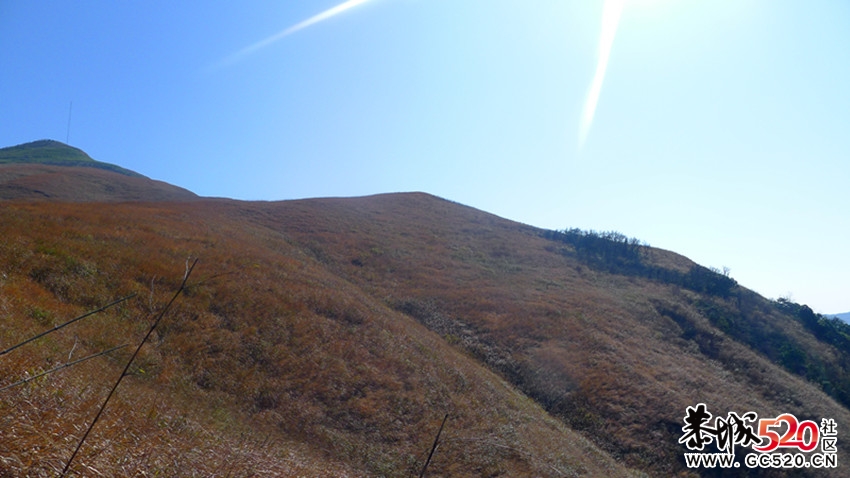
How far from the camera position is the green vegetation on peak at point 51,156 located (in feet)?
261

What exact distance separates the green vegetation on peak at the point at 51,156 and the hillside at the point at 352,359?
6973cm

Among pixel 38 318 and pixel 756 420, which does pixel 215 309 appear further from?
pixel 756 420

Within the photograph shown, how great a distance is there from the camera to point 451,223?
150 feet

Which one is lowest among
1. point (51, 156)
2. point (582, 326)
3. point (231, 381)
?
point (231, 381)

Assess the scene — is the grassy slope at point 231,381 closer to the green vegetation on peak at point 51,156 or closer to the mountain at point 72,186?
the mountain at point 72,186

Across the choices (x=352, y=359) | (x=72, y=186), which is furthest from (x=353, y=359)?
(x=72, y=186)

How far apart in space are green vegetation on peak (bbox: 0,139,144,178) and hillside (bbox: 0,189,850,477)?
2745 inches

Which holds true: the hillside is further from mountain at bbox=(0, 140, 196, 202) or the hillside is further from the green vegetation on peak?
the green vegetation on peak

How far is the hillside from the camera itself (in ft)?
18.7

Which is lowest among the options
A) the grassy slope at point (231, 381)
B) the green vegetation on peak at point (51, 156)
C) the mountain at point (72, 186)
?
the grassy slope at point (231, 381)

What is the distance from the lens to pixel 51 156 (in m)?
85.9

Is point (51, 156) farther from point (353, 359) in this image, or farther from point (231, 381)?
point (231, 381)

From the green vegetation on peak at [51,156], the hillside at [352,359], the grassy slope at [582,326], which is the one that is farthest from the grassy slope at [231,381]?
the green vegetation on peak at [51,156]

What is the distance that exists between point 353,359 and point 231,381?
144 inches
